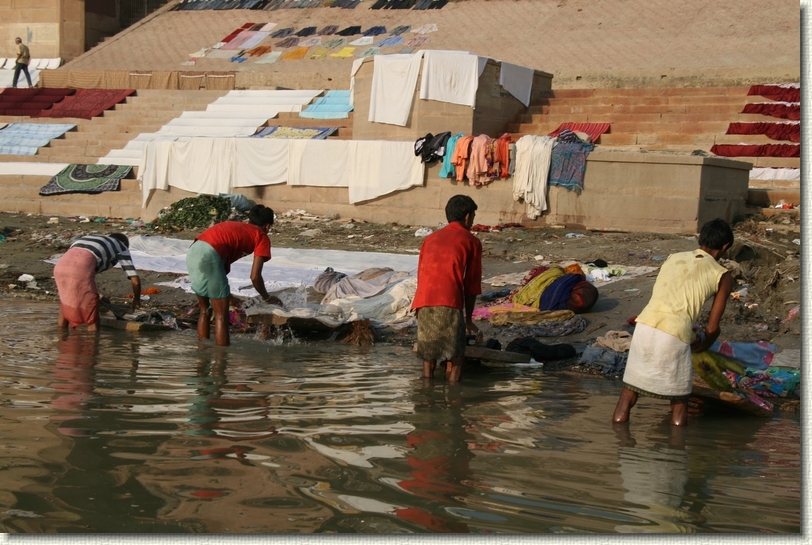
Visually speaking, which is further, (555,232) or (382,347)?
(555,232)

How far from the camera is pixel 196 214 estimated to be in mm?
15703

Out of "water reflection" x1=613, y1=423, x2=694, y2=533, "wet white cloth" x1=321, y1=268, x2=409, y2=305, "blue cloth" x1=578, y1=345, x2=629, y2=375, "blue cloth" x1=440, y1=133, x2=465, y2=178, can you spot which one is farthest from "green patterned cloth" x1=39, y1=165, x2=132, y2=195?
"water reflection" x1=613, y1=423, x2=694, y2=533

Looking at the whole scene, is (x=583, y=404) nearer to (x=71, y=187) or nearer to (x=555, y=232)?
(x=555, y=232)

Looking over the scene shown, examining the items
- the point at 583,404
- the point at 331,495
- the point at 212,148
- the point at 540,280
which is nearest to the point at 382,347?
the point at 540,280

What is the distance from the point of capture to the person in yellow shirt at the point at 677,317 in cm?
532

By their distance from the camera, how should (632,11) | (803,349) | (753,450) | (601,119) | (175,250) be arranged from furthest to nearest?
(632,11) < (601,119) < (175,250) < (753,450) < (803,349)

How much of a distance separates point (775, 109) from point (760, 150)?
56.8 inches

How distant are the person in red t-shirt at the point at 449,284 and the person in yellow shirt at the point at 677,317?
1.42 m

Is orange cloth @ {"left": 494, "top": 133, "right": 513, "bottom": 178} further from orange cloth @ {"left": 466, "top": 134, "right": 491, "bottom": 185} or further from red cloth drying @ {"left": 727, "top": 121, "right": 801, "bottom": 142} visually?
red cloth drying @ {"left": 727, "top": 121, "right": 801, "bottom": 142}

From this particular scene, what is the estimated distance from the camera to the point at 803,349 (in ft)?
13.1

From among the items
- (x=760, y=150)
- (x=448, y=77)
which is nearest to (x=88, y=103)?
(x=448, y=77)

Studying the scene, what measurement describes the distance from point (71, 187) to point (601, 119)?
10.3 m

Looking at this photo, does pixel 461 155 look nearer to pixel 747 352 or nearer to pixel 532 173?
pixel 532 173

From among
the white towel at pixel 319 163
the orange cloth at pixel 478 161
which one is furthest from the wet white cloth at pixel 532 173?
the white towel at pixel 319 163
